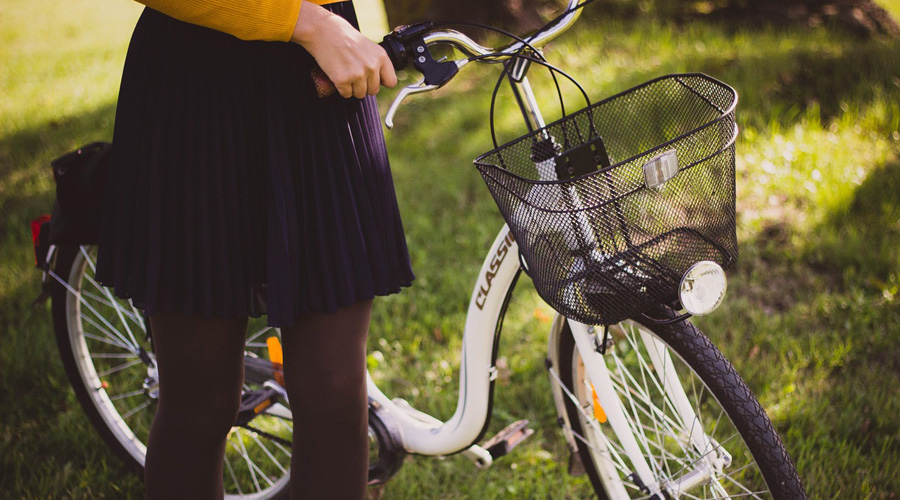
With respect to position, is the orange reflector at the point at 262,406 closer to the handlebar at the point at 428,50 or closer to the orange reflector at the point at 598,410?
the orange reflector at the point at 598,410

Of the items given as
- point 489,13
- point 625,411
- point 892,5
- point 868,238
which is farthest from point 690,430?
point 892,5

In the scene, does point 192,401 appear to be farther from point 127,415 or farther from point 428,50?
point 127,415

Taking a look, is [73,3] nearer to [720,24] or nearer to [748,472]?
[720,24]

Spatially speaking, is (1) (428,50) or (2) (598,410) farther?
(2) (598,410)

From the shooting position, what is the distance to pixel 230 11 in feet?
3.46

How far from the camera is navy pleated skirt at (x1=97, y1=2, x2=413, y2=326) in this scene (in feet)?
3.90

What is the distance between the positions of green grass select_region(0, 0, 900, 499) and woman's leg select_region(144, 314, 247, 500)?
2.76ft

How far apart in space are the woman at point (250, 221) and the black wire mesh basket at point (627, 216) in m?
0.26

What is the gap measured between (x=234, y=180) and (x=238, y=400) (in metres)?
0.45

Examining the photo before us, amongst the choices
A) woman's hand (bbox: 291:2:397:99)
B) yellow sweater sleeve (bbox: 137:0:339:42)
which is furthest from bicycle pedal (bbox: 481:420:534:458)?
yellow sweater sleeve (bbox: 137:0:339:42)

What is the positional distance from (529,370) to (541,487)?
540 mm

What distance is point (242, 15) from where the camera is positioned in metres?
1.06

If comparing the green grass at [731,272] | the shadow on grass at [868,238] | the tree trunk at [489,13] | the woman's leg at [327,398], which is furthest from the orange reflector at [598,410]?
the tree trunk at [489,13]

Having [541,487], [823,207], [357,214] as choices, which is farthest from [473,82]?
[357,214]
